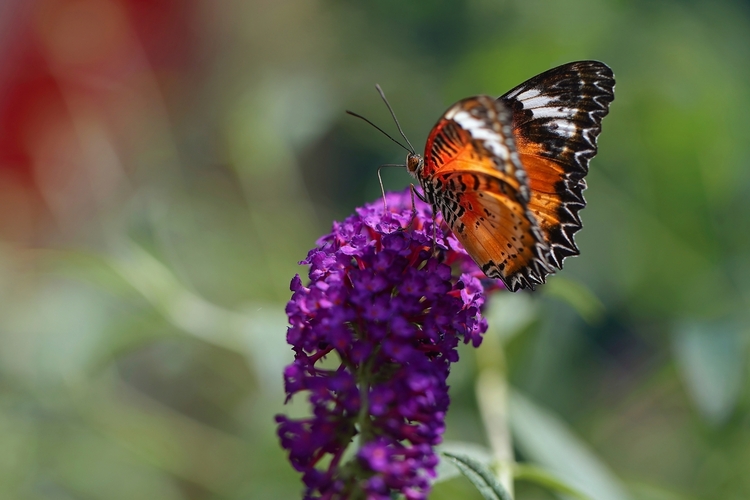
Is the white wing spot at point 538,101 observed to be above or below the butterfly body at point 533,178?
above

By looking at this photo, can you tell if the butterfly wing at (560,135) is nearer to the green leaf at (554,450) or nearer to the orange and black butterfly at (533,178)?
the orange and black butterfly at (533,178)

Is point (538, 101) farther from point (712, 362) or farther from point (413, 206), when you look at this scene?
point (712, 362)

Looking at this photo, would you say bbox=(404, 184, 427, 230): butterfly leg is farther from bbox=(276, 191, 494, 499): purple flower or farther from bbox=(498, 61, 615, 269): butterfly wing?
bbox=(498, 61, 615, 269): butterfly wing

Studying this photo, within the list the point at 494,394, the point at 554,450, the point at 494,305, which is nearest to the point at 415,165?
the point at 494,305

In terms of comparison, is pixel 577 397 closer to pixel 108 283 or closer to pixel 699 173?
pixel 699 173

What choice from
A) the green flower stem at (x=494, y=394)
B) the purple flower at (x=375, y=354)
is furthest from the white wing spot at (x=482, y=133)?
the green flower stem at (x=494, y=394)

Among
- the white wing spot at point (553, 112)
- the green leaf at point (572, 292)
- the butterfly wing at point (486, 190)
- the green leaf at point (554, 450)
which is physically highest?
the white wing spot at point (553, 112)
